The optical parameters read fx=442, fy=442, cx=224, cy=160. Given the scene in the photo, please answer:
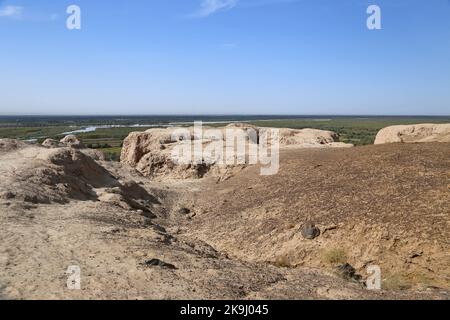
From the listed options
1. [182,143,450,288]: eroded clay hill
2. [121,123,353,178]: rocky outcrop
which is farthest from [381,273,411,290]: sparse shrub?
[121,123,353,178]: rocky outcrop

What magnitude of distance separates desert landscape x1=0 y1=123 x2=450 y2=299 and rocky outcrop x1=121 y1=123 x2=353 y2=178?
2.61m

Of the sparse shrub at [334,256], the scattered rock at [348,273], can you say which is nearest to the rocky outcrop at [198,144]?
Result: the sparse shrub at [334,256]

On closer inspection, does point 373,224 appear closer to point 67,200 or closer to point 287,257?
point 287,257

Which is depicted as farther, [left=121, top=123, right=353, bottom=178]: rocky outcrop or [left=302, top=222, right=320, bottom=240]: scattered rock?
[left=121, top=123, right=353, bottom=178]: rocky outcrop

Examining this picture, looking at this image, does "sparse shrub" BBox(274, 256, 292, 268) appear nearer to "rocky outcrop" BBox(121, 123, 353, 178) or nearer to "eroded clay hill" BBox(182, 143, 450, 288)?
"eroded clay hill" BBox(182, 143, 450, 288)

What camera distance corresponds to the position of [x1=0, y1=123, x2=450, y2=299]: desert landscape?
7.46m

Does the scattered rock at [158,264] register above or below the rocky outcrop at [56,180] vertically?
below

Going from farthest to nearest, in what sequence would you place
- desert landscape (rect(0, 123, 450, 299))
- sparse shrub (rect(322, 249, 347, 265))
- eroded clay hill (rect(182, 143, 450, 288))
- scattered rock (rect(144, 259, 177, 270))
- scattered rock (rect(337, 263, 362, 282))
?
sparse shrub (rect(322, 249, 347, 265))
eroded clay hill (rect(182, 143, 450, 288))
scattered rock (rect(337, 263, 362, 282))
scattered rock (rect(144, 259, 177, 270))
desert landscape (rect(0, 123, 450, 299))

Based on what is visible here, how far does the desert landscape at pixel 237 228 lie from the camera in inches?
294

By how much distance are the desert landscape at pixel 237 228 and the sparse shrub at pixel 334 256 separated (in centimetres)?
3

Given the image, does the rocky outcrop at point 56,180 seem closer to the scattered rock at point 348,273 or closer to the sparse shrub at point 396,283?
the scattered rock at point 348,273

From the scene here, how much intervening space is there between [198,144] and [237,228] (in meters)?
13.0

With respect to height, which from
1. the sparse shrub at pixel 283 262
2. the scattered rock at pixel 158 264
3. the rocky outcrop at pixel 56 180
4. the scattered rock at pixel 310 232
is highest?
the rocky outcrop at pixel 56 180

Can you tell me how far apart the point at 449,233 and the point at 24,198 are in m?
10.7
